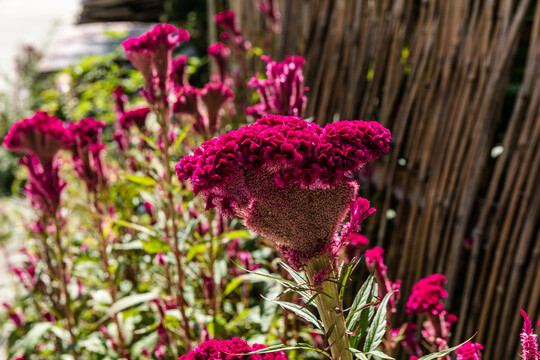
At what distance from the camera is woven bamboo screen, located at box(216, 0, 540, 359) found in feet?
5.67

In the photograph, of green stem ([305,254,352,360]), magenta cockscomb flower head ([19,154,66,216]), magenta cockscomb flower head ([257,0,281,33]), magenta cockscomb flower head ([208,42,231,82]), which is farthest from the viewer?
magenta cockscomb flower head ([257,0,281,33])

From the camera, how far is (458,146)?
1935mm

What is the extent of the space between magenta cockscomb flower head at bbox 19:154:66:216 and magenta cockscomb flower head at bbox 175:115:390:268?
3.67 ft

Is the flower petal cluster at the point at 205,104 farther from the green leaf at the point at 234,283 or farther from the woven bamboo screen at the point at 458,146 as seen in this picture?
the woven bamboo screen at the point at 458,146

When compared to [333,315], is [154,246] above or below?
below

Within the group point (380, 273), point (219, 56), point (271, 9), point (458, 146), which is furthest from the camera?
point (271, 9)

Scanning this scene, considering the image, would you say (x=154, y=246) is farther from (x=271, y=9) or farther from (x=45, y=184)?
(x=271, y=9)

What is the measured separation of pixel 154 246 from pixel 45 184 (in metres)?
0.44

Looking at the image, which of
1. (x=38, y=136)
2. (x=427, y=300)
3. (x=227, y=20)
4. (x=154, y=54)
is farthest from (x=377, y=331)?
(x=227, y=20)

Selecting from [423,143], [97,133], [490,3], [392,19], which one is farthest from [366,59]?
[97,133]

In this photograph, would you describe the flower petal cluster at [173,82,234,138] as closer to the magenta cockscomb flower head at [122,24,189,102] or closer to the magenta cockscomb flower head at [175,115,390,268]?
the magenta cockscomb flower head at [122,24,189,102]

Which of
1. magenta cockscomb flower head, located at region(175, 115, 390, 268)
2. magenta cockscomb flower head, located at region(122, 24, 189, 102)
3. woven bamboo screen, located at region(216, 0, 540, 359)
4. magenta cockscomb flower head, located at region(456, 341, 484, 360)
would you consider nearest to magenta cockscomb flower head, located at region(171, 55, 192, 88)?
magenta cockscomb flower head, located at region(122, 24, 189, 102)

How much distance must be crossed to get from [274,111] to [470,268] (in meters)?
0.90

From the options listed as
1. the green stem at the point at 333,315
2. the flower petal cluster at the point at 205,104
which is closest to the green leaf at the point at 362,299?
the green stem at the point at 333,315
